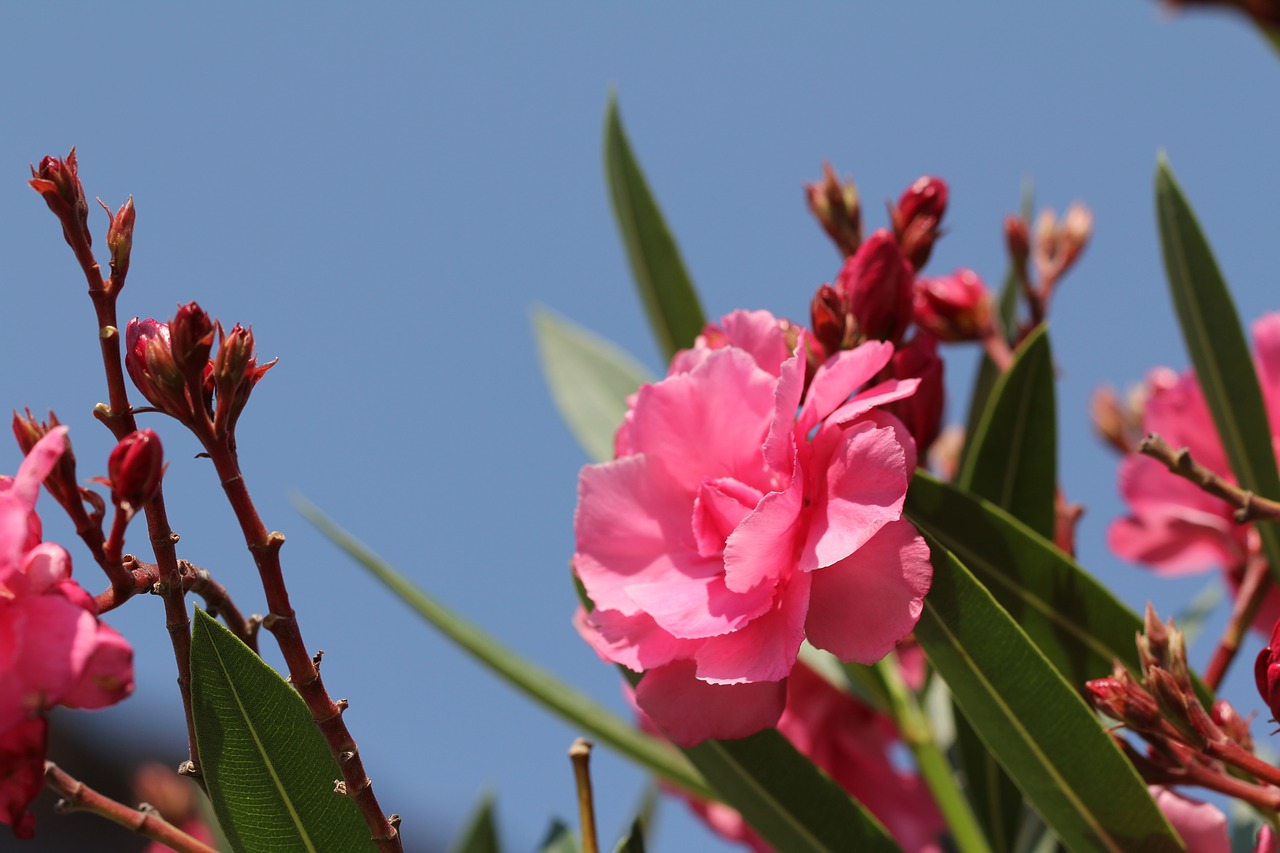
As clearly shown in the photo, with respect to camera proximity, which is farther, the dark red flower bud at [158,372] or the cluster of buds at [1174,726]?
the cluster of buds at [1174,726]

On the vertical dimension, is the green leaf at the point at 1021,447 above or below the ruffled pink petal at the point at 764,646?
above

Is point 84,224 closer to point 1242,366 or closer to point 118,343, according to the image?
point 118,343

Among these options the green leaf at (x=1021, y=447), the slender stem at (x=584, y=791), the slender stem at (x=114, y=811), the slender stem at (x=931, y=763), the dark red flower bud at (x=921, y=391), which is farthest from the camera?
the slender stem at (x=931, y=763)

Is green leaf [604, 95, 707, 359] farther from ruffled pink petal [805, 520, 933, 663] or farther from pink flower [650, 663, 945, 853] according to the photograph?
ruffled pink petal [805, 520, 933, 663]

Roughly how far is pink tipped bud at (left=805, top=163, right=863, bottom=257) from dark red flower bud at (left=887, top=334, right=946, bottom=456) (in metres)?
0.24

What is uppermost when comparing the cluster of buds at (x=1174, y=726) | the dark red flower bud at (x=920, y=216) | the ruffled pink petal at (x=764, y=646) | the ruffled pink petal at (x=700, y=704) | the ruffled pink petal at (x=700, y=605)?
the dark red flower bud at (x=920, y=216)

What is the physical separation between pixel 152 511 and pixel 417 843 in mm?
5735

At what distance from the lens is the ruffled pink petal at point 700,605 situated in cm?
84

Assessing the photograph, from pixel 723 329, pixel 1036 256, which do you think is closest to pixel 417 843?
pixel 1036 256

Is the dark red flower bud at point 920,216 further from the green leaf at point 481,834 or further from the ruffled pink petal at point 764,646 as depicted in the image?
the green leaf at point 481,834

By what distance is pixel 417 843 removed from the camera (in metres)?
6.06

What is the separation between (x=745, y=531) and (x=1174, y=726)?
32 cm

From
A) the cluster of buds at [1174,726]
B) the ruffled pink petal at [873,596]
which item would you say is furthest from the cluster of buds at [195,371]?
the cluster of buds at [1174,726]

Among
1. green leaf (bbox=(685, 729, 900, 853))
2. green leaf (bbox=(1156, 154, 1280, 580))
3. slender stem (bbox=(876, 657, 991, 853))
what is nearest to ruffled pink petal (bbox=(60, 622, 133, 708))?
green leaf (bbox=(685, 729, 900, 853))
